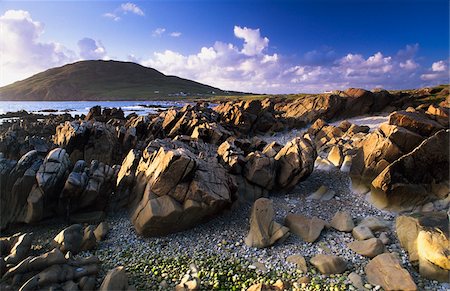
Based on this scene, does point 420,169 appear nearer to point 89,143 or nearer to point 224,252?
Answer: point 224,252

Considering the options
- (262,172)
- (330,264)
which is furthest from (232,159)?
(330,264)

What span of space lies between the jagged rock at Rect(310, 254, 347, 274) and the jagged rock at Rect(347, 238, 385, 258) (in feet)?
4.95

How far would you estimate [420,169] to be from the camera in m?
18.3

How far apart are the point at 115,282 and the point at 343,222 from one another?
12182 millimetres

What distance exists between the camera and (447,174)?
59.8ft

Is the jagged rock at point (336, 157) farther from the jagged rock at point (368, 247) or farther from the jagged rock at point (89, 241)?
the jagged rock at point (89, 241)

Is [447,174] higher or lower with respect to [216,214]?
higher

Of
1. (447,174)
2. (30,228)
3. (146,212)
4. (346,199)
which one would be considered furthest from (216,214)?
(447,174)

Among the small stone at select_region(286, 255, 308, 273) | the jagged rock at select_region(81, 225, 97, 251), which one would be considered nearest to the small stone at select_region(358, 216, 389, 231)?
the small stone at select_region(286, 255, 308, 273)

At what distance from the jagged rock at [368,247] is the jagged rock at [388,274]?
815 mm

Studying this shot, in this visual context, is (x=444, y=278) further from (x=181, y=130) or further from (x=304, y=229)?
(x=181, y=130)

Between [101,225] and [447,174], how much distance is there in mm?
21484

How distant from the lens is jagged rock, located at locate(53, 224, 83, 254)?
14.2 meters

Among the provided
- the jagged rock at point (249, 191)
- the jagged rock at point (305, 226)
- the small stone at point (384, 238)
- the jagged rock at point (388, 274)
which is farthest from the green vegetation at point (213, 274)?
the jagged rock at point (249, 191)
